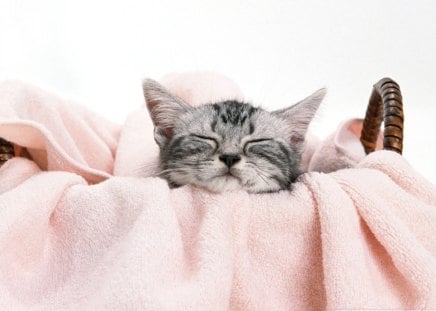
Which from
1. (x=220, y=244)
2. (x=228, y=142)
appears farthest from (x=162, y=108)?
(x=220, y=244)

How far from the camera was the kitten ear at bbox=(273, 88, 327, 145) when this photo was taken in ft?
3.44

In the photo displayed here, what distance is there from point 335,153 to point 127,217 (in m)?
0.58

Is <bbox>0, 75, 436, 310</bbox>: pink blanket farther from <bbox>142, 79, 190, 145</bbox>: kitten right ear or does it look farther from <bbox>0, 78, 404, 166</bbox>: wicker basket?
<bbox>142, 79, 190, 145</bbox>: kitten right ear

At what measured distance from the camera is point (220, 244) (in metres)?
0.75

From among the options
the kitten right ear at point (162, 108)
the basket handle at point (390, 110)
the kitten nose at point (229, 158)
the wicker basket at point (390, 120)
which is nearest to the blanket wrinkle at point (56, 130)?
the wicker basket at point (390, 120)

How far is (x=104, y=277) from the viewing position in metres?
0.73

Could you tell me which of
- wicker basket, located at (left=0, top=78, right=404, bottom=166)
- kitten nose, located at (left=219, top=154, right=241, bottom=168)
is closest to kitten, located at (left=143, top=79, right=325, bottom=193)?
kitten nose, located at (left=219, top=154, right=241, bottom=168)

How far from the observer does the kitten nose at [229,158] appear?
2.80ft

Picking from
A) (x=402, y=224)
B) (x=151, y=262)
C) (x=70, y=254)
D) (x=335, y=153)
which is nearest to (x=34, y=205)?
(x=70, y=254)

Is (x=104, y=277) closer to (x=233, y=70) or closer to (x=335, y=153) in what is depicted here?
(x=335, y=153)

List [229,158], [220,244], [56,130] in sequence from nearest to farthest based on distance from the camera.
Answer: [220,244] < [229,158] < [56,130]

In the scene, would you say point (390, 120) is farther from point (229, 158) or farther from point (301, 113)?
point (229, 158)

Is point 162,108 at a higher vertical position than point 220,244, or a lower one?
higher

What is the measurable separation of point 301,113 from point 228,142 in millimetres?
222
